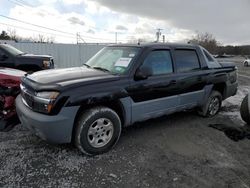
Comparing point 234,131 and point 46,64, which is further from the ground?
point 46,64

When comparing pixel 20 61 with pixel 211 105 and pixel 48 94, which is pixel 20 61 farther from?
pixel 211 105

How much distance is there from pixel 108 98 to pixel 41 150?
1368 mm

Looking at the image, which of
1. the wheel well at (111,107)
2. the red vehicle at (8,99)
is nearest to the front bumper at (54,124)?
the wheel well at (111,107)

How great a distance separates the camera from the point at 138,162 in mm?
3590

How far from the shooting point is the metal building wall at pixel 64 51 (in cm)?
1436

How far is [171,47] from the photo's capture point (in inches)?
Result: 192

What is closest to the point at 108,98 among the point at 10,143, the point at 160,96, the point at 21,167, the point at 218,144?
the point at 160,96

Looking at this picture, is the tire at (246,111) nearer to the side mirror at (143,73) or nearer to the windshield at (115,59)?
the side mirror at (143,73)

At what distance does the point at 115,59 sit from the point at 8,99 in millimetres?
2327

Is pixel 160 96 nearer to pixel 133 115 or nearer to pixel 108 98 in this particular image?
pixel 133 115

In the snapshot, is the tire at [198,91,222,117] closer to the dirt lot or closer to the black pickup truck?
the black pickup truck

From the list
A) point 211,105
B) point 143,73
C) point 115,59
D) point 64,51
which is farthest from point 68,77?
point 64,51

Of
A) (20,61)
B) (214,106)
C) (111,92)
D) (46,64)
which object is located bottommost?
(214,106)

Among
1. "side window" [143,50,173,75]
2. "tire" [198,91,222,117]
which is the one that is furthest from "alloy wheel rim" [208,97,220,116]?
"side window" [143,50,173,75]
